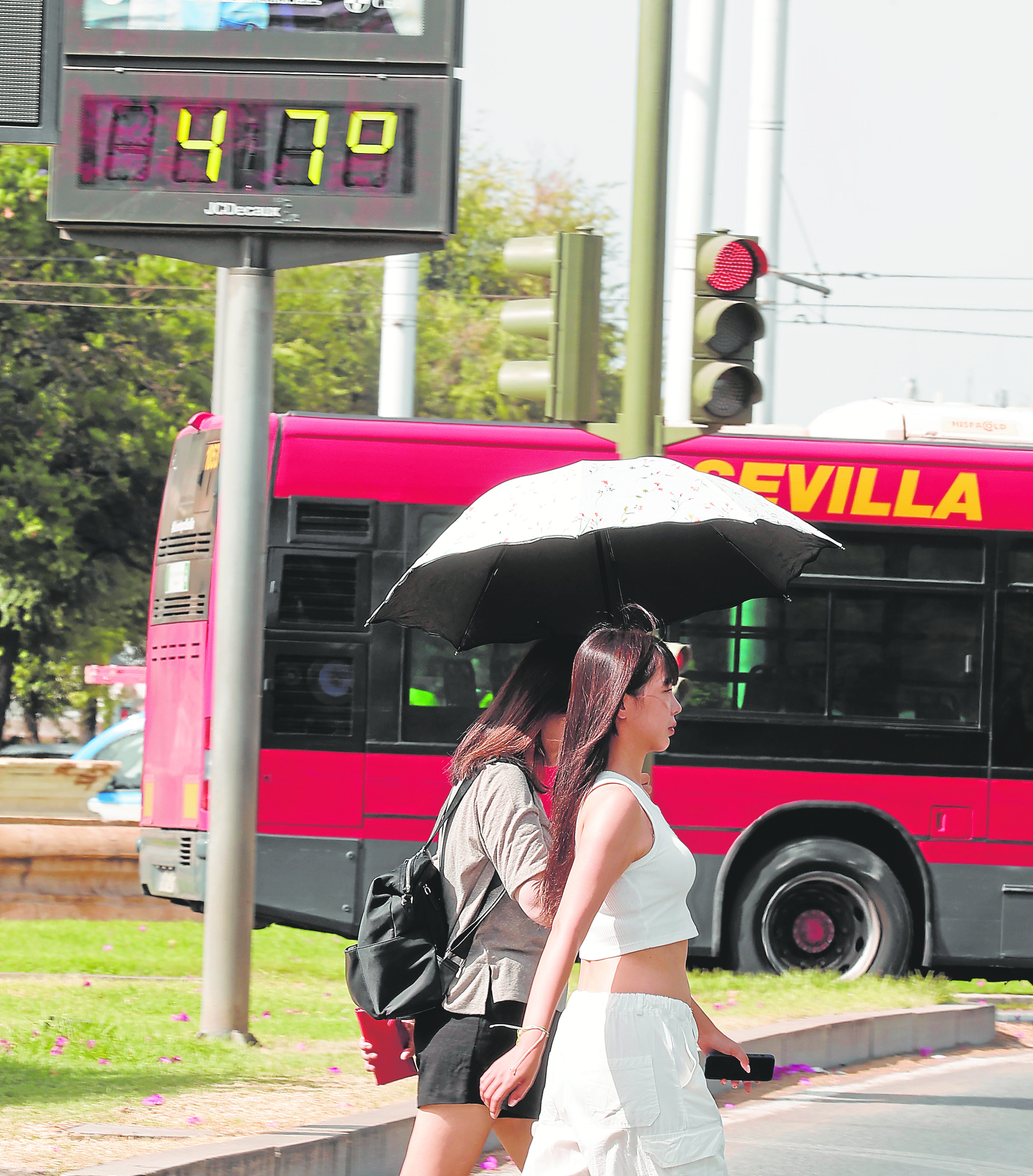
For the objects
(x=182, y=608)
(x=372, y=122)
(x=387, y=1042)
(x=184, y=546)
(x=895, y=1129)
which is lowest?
(x=895, y=1129)

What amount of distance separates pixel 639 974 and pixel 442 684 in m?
7.02

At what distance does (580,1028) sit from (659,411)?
4.12 metres

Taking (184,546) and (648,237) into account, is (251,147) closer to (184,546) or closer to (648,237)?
(648,237)

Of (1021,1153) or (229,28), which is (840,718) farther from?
(229,28)

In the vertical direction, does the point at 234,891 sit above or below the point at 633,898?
below

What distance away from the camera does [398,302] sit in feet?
62.0

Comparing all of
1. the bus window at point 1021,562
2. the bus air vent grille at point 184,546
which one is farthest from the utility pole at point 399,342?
the bus window at point 1021,562

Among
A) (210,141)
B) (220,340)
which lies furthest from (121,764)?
(210,141)

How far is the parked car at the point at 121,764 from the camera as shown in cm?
2180

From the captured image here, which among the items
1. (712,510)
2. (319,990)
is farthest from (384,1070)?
(319,990)

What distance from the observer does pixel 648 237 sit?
729cm

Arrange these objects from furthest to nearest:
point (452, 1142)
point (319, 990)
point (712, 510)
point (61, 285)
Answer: point (61, 285) < point (319, 990) < point (712, 510) < point (452, 1142)

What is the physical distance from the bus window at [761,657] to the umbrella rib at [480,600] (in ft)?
17.2

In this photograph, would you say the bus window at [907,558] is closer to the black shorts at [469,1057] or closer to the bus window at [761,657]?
the bus window at [761,657]
